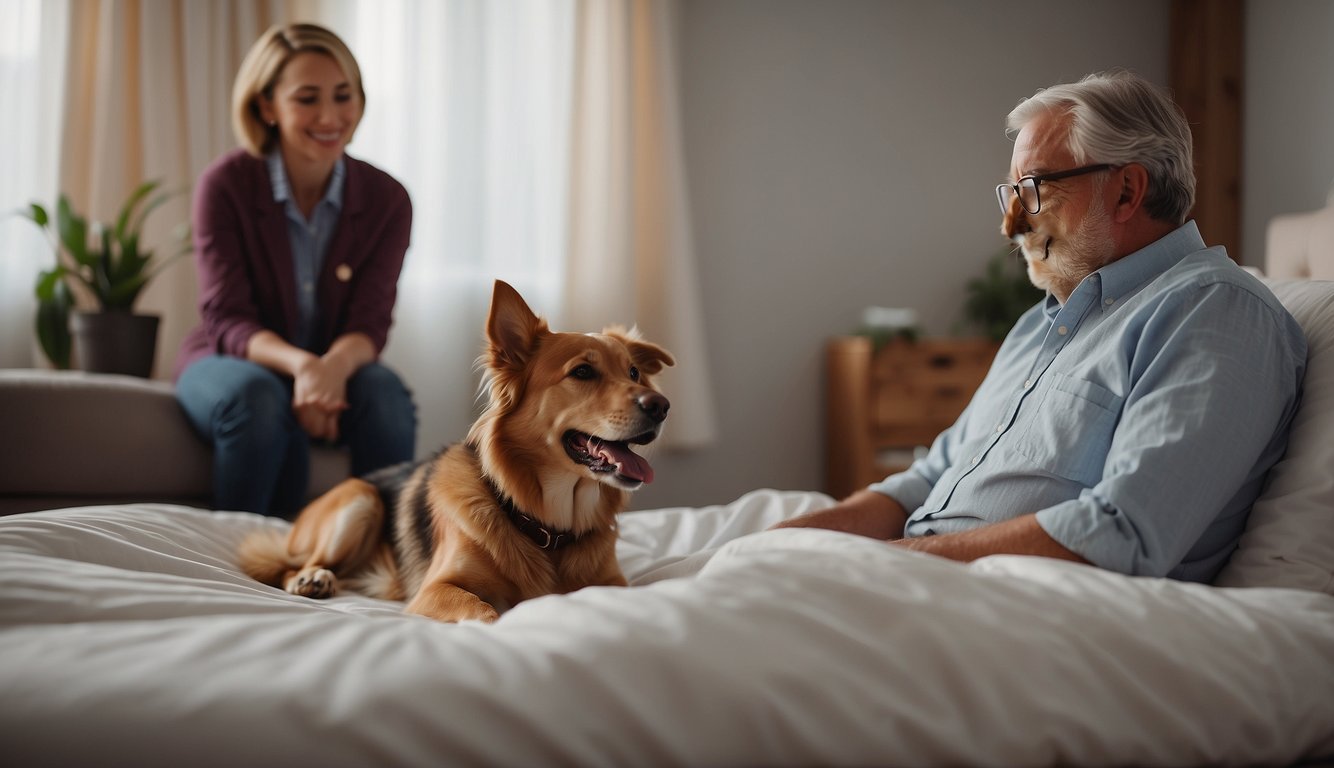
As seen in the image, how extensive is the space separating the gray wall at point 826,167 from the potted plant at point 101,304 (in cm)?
210

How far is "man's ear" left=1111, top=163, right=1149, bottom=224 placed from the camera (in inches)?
52.1

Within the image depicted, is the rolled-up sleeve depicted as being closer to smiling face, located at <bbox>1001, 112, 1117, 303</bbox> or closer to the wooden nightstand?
smiling face, located at <bbox>1001, 112, 1117, 303</bbox>

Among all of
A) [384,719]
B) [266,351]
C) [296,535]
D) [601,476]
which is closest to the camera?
[384,719]

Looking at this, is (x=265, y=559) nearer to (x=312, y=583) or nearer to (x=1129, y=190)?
(x=312, y=583)

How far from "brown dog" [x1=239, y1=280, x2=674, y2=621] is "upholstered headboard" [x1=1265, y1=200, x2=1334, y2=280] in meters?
1.33

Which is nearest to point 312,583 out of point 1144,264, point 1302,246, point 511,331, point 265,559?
point 265,559

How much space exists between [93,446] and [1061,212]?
208 cm

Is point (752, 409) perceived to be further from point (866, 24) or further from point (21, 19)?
point (21, 19)

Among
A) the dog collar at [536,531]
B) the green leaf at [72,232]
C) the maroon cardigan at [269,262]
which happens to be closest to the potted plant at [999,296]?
the maroon cardigan at [269,262]

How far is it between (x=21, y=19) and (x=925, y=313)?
3.75m

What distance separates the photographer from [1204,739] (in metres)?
0.74

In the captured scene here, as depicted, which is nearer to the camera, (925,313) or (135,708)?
(135,708)

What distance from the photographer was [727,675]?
0.70m

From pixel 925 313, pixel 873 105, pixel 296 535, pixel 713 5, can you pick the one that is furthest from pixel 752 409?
pixel 296 535
